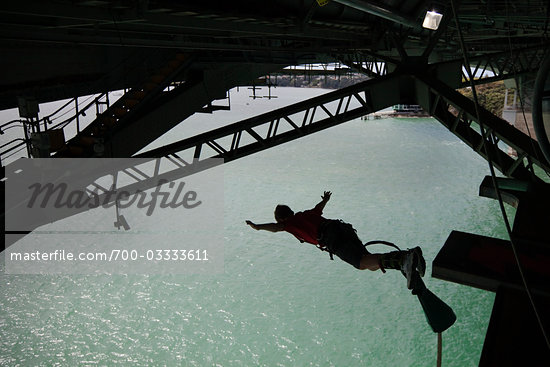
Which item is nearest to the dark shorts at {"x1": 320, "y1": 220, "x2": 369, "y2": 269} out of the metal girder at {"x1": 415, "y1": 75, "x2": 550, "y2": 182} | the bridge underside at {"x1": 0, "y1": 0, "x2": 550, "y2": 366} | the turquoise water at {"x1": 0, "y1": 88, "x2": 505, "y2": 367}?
the bridge underside at {"x1": 0, "y1": 0, "x2": 550, "y2": 366}

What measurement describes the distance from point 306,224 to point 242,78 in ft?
Result: 29.0

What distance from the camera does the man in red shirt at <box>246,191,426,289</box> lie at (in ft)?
16.4

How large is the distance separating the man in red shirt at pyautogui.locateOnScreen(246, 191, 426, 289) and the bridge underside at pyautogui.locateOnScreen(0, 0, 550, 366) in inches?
A: 21.2

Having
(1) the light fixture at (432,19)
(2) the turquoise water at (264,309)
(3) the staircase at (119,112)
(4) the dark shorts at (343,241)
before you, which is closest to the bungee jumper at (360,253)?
(4) the dark shorts at (343,241)

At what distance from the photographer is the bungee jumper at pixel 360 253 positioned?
453cm

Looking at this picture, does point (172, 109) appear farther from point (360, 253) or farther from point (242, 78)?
point (360, 253)

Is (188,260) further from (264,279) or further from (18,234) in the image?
(18,234)

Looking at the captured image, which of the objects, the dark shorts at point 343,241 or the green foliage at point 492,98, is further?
the green foliage at point 492,98

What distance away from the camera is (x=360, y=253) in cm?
558

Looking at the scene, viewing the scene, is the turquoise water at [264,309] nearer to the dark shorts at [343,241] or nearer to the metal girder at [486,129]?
the metal girder at [486,129]

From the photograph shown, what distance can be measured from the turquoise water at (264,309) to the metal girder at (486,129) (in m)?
7.47

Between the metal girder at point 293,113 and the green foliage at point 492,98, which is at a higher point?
the metal girder at point 293,113

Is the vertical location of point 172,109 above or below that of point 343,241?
above

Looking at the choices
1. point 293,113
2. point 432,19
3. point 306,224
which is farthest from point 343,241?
point 432,19
